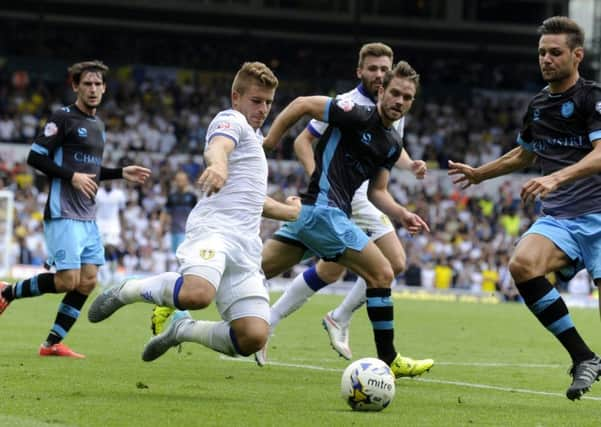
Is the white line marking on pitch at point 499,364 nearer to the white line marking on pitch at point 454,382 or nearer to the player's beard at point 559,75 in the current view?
the white line marking on pitch at point 454,382

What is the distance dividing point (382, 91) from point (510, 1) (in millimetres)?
35605

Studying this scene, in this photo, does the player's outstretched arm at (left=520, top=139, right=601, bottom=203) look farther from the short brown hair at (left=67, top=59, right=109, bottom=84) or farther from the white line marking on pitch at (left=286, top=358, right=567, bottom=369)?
the short brown hair at (left=67, top=59, right=109, bottom=84)

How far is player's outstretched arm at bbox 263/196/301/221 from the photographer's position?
763 cm

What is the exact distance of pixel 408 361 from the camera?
8898 millimetres

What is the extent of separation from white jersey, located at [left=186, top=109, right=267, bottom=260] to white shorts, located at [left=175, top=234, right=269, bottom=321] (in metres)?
0.06

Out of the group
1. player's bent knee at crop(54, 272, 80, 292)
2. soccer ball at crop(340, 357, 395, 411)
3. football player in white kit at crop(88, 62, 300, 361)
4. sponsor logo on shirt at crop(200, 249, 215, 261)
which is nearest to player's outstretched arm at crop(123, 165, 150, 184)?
player's bent knee at crop(54, 272, 80, 292)

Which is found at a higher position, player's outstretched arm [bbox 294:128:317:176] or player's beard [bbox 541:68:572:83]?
player's beard [bbox 541:68:572:83]

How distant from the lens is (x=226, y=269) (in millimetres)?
7805

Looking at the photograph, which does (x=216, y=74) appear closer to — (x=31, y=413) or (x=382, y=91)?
(x=382, y=91)

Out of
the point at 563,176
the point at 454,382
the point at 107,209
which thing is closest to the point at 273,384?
the point at 454,382

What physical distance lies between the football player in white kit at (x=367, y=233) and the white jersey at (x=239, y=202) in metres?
2.12

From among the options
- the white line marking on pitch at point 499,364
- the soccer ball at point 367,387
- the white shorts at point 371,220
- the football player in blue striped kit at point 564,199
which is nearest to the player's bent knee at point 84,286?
the white line marking on pitch at point 499,364

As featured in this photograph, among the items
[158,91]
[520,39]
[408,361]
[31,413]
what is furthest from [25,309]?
[520,39]

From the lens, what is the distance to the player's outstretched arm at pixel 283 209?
7633 mm
